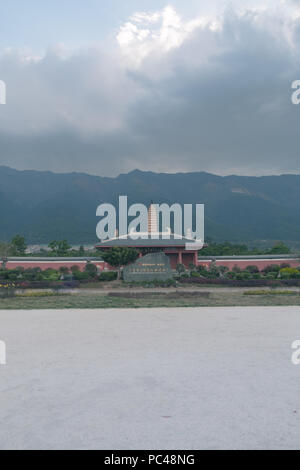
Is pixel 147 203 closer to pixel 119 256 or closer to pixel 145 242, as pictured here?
pixel 145 242

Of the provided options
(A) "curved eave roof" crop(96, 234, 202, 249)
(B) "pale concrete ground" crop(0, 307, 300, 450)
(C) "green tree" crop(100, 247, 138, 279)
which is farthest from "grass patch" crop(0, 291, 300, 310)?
(A) "curved eave roof" crop(96, 234, 202, 249)

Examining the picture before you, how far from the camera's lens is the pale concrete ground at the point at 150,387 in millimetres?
4602

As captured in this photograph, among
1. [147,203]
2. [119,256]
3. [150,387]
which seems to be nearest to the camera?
[150,387]

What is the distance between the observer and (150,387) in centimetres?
609

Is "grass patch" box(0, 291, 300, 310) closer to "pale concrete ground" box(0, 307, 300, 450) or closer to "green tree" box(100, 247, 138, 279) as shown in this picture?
"pale concrete ground" box(0, 307, 300, 450)

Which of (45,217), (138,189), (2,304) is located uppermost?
(138,189)

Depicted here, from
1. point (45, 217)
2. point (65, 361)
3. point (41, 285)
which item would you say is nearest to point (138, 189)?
point (45, 217)

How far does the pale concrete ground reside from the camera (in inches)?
181

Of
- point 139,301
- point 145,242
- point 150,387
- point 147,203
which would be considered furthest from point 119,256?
point 147,203

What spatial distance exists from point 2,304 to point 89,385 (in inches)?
429

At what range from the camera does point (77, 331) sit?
10336 millimetres

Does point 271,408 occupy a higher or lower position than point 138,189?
lower

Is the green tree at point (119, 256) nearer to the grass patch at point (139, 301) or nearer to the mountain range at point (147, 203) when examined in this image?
the grass patch at point (139, 301)
